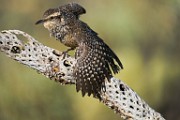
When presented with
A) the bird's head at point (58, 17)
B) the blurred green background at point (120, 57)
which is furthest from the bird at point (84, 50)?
the blurred green background at point (120, 57)

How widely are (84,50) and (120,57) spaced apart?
3.46 metres

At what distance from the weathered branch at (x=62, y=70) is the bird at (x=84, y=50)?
5cm

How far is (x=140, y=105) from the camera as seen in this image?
3338 mm

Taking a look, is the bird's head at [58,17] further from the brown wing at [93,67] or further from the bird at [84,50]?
the brown wing at [93,67]

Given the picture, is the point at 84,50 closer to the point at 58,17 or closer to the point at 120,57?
the point at 58,17

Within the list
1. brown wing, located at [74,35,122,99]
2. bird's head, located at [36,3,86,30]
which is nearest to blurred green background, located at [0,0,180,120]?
bird's head, located at [36,3,86,30]

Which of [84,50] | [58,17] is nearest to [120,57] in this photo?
[58,17]

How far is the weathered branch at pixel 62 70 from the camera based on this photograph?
332 cm

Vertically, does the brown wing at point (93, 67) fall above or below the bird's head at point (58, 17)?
below

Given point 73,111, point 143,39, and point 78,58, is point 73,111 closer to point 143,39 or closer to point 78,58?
point 143,39

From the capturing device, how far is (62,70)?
3398 mm

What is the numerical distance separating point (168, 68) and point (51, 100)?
1.54m

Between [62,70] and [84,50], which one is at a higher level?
[84,50]

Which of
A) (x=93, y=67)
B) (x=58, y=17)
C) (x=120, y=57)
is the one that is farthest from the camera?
(x=120, y=57)
